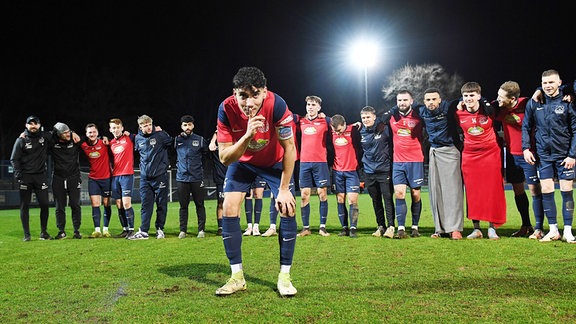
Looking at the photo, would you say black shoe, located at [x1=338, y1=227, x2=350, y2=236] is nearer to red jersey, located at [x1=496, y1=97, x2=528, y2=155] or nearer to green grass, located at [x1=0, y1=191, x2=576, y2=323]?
green grass, located at [x1=0, y1=191, x2=576, y2=323]

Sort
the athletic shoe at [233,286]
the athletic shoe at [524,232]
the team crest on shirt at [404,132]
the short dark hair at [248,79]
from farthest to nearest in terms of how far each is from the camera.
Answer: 1. the team crest on shirt at [404,132]
2. the athletic shoe at [524,232]
3. the athletic shoe at [233,286]
4. the short dark hair at [248,79]

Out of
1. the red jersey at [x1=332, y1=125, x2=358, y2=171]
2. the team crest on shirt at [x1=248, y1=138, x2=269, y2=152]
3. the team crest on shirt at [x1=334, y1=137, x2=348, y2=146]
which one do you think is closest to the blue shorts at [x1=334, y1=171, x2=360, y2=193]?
the red jersey at [x1=332, y1=125, x2=358, y2=171]

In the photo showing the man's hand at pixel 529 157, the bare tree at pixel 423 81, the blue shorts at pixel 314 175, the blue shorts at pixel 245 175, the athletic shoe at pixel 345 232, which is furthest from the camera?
the bare tree at pixel 423 81

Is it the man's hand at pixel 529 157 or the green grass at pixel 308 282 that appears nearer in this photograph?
the green grass at pixel 308 282

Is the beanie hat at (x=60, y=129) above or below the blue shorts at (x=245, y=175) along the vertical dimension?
above

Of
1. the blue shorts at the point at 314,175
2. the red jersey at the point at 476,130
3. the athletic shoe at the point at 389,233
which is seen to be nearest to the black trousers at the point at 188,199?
the blue shorts at the point at 314,175

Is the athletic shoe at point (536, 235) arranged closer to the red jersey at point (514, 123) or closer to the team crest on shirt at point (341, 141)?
the red jersey at point (514, 123)

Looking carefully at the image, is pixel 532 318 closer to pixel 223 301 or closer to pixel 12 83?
pixel 223 301

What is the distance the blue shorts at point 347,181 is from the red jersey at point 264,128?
459 centimetres

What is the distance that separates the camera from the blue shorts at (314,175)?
32.4 feet

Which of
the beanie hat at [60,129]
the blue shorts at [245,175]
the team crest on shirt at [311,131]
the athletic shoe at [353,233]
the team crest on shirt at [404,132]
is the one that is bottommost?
the athletic shoe at [353,233]

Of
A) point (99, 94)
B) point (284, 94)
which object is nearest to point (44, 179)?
point (99, 94)

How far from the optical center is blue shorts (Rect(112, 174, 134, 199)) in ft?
34.1

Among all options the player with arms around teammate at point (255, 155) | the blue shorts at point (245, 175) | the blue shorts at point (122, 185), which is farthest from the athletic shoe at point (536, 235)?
the blue shorts at point (122, 185)
